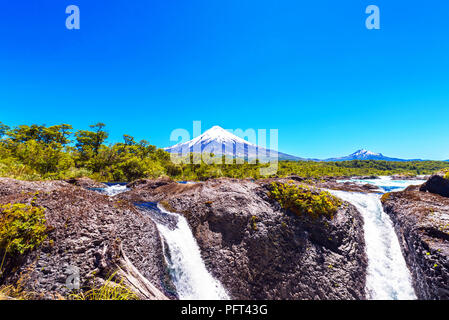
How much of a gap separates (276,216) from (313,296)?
9.83ft

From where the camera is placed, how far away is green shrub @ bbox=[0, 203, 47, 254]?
13.5 ft

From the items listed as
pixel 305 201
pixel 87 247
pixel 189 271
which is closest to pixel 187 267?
pixel 189 271

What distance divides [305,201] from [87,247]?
836 cm

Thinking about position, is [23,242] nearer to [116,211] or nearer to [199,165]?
[116,211]

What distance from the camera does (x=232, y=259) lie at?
22.7 feet

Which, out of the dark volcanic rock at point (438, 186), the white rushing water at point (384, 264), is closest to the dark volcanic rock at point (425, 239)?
the white rushing water at point (384, 264)

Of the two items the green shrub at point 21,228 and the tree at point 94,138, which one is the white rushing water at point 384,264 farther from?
the tree at point 94,138

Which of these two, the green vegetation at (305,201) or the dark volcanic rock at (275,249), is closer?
the dark volcanic rock at (275,249)

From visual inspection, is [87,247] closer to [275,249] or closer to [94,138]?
[275,249]

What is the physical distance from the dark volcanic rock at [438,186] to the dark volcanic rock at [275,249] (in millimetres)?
6563

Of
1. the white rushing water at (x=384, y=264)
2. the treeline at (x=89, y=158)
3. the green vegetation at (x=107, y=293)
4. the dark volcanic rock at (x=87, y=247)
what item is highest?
the treeline at (x=89, y=158)

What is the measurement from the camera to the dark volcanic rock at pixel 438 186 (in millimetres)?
10570

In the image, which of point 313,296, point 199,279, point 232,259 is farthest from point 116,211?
point 313,296

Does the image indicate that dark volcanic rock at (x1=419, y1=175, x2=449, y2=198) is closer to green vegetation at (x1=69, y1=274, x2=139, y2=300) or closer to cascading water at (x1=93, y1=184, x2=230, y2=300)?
cascading water at (x1=93, y1=184, x2=230, y2=300)
